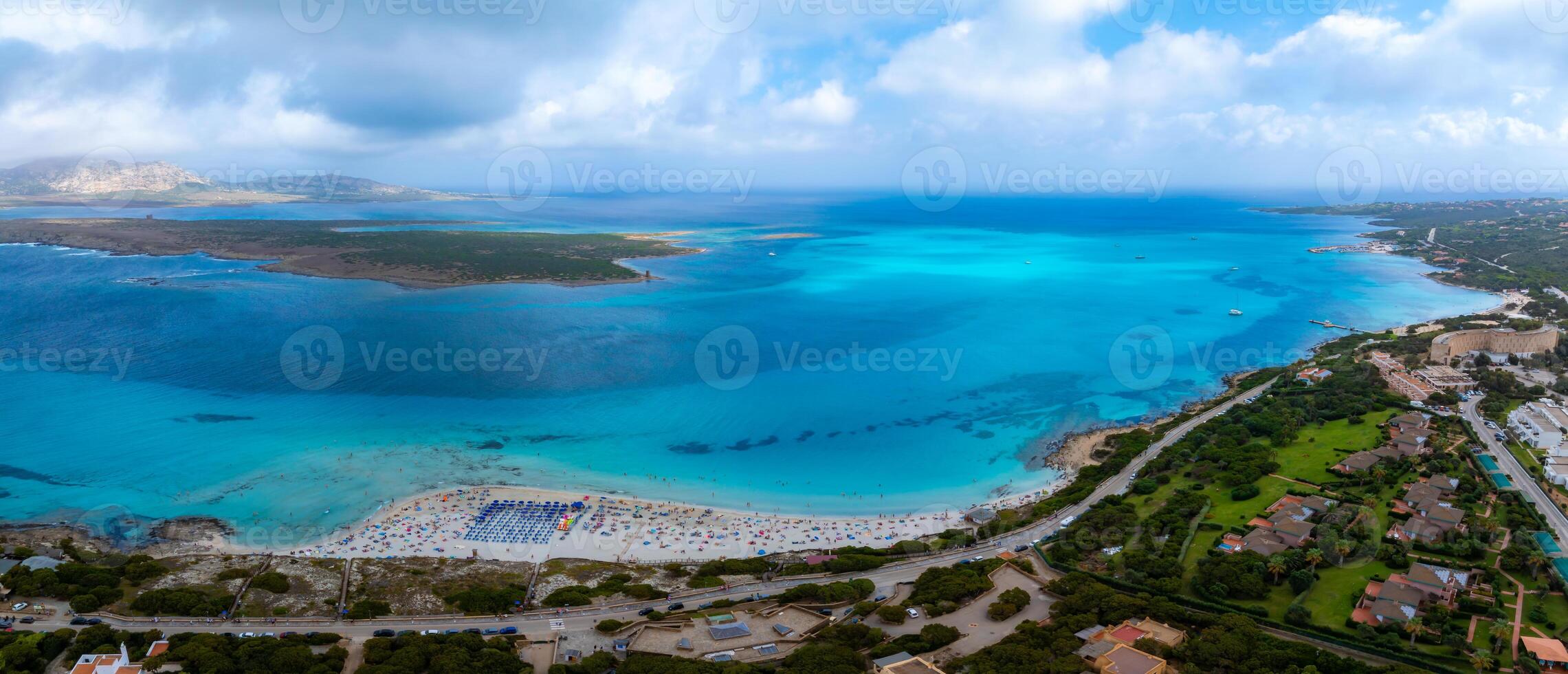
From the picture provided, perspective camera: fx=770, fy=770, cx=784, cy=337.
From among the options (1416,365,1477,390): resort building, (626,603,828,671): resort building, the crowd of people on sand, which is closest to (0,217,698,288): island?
the crowd of people on sand

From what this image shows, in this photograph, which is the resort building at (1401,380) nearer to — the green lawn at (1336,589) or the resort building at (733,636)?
the green lawn at (1336,589)

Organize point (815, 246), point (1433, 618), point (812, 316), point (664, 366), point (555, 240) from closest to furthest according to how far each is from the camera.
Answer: point (1433, 618)
point (664, 366)
point (812, 316)
point (555, 240)
point (815, 246)

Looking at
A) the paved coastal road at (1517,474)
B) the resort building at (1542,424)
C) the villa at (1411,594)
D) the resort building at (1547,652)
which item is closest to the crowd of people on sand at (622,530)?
the villa at (1411,594)

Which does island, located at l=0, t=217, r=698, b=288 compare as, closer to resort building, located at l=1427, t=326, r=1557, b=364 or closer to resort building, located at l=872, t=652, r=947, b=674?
resort building, located at l=872, t=652, r=947, b=674

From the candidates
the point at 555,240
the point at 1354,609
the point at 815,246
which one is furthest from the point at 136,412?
the point at 815,246

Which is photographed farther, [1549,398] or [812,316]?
[812,316]

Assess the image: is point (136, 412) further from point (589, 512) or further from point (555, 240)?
point (555, 240)
